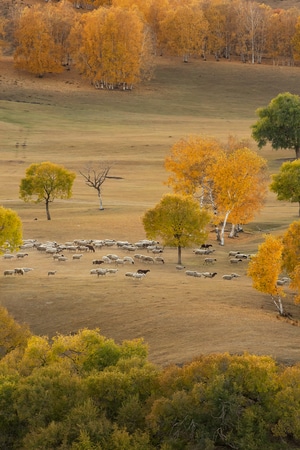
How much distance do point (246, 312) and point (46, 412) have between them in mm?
16805

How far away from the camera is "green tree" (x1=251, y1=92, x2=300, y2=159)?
10662 cm

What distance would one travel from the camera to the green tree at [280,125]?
106625 millimetres

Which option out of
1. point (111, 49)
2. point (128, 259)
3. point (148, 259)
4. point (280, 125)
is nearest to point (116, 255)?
point (128, 259)

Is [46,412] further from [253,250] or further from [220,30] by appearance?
[220,30]

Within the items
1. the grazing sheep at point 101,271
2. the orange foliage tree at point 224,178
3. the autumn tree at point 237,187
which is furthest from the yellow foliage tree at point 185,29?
the grazing sheep at point 101,271

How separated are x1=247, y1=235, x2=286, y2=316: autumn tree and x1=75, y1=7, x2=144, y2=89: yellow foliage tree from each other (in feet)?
398

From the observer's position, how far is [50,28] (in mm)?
171250

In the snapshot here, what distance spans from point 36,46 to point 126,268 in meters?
119

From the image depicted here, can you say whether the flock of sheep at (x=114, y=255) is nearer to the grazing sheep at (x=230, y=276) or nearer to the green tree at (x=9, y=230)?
the grazing sheep at (x=230, y=276)

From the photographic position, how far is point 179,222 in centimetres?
6222

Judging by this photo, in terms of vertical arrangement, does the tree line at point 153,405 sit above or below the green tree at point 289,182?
below

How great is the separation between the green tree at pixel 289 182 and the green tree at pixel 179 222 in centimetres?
1556

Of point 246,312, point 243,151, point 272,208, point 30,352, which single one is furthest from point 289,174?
point 30,352

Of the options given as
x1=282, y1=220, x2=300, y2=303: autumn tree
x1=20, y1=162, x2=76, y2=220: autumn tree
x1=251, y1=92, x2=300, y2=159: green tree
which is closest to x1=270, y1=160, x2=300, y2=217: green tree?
x1=20, y1=162, x2=76, y2=220: autumn tree
